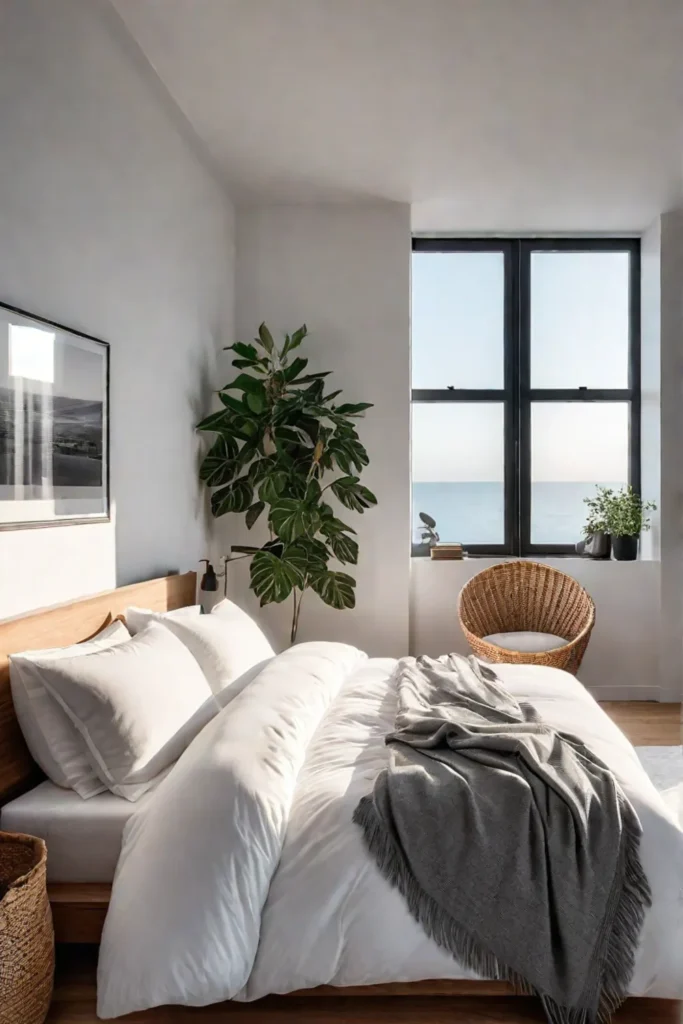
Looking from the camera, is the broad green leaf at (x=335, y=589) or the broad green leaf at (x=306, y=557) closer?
the broad green leaf at (x=306, y=557)

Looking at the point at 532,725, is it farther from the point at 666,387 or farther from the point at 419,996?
the point at 666,387

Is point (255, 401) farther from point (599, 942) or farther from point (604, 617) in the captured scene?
point (599, 942)

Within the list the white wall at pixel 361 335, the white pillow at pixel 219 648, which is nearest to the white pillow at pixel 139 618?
the white pillow at pixel 219 648

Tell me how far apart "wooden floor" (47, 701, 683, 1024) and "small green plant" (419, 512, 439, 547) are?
3.49m

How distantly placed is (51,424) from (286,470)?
6.14 feet

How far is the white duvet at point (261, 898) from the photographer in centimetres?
170

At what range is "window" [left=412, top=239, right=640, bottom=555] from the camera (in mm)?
5418

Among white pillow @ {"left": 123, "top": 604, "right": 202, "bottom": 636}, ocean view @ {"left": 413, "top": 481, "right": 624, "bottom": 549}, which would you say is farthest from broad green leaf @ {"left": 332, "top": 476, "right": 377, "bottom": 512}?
white pillow @ {"left": 123, "top": 604, "right": 202, "bottom": 636}

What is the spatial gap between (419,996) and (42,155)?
2529mm

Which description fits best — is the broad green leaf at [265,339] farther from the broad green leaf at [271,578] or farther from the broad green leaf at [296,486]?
the broad green leaf at [271,578]

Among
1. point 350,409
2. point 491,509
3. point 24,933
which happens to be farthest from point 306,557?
point 24,933

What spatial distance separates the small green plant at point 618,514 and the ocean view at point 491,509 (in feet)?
0.33

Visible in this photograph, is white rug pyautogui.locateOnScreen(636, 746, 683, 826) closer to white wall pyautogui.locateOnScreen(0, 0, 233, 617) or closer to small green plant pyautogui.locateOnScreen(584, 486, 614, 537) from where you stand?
small green plant pyautogui.locateOnScreen(584, 486, 614, 537)

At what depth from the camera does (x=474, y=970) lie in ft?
5.86
